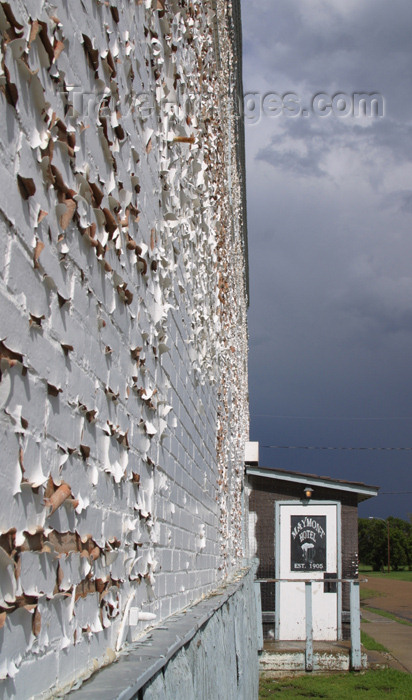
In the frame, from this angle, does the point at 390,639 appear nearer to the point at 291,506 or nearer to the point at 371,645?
the point at 371,645

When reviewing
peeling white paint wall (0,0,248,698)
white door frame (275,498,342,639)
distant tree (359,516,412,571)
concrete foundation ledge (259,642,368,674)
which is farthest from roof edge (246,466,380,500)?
distant tree (359,516,412,571)

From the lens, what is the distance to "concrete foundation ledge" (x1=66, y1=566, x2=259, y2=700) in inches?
60.4

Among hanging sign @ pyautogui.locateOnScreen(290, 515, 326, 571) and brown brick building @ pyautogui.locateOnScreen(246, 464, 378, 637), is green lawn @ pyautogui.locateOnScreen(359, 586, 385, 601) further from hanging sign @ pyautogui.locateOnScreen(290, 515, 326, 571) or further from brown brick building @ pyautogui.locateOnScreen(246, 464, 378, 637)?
hanging sign @ pyautogui.locateOnScreen(290, 515, 326, 571)

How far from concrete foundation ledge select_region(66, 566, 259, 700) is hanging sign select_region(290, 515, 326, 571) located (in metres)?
7.39

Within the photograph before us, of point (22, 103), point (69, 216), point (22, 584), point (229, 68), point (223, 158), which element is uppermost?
point (229, 68)

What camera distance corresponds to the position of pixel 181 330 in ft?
11.5

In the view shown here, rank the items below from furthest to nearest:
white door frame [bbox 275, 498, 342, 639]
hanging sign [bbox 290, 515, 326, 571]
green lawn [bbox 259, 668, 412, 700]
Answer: hanging sign [bbox 290, 515, 326, 571]
white door frame [bbox 275, 498, 342, 639]
green lawn [bbox 259, 668, 412, 700]

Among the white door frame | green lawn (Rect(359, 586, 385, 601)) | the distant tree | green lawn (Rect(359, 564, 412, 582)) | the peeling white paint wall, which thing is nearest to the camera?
the peeling white paint wall

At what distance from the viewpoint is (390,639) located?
13320mm

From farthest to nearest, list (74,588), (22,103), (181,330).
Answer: (181,330) → (74,588) → (22,103)

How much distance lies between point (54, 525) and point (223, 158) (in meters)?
5.37

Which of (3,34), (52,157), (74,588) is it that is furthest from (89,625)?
(3,34)

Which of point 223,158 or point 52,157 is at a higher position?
point 223,158

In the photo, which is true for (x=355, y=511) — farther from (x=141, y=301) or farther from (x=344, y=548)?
(x=141, y=301)
